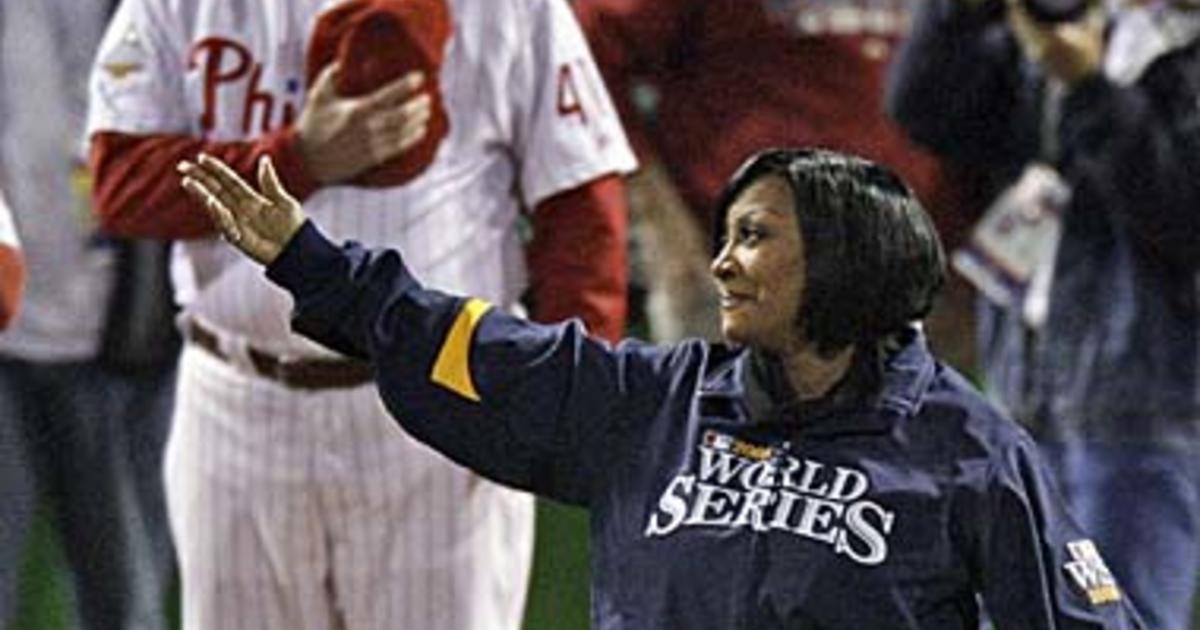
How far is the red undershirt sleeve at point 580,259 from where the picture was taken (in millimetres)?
5699

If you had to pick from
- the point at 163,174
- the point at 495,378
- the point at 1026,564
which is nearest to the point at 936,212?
the point at 163,174

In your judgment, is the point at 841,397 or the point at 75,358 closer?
the point at 841,397

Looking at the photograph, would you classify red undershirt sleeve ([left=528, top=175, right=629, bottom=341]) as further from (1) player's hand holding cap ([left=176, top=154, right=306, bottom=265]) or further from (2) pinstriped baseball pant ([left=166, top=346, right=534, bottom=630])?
(1) player's hand holding cap ([left=176, top=154, right=306, bottom=265])

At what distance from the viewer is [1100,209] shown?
623 cm

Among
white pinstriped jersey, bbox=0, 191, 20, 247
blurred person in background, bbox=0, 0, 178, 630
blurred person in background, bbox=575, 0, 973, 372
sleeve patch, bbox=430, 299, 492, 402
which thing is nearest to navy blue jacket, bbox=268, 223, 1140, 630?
sleeve patch, bbox=430, 299, 492, 402

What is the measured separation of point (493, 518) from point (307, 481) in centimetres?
27

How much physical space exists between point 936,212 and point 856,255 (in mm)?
2354

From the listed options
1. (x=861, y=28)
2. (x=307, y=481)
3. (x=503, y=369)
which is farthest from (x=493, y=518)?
(x=861, y=28)

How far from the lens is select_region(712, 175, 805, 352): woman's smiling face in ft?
15.3

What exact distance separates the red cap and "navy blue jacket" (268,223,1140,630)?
84cm

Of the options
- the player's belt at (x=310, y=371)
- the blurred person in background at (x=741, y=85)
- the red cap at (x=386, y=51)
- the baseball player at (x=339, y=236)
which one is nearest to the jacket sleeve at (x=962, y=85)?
the blurred person in background at (x=741, y=85)

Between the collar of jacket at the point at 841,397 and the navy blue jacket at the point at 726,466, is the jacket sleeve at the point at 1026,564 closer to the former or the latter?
the navy blue jacket at the point at 726,466

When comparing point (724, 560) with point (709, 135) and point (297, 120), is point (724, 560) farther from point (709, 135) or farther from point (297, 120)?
point (709, 135)

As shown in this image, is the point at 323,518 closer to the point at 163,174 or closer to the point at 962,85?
the point at 163,174
